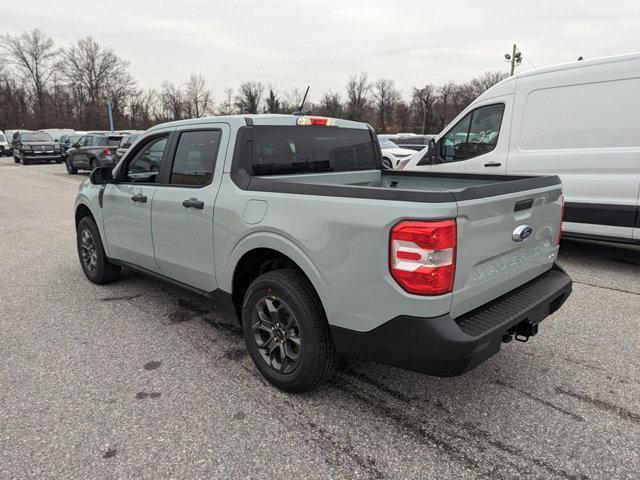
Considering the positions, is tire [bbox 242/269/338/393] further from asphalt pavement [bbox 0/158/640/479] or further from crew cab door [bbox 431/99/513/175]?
crew cab door [bbox 431/99/513/175]

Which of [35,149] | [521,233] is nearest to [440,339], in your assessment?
[521,233]

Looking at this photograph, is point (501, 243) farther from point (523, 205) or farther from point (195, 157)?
point (195, 157)

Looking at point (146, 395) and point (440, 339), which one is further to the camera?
point (146, 395)

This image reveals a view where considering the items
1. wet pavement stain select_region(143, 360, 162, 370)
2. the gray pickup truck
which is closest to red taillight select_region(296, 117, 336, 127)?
the gray pickup truck

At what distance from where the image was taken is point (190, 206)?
3.39 m

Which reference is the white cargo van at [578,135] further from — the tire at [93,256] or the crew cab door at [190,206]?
the tire at [93,256]

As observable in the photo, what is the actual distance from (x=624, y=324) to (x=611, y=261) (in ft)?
7.89

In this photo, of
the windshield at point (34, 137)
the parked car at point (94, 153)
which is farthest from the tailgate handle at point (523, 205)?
the windshield at point (34, 137)

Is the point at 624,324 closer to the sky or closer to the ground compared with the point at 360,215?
closer to the ground

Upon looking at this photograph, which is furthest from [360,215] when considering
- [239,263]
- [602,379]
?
[602,379]

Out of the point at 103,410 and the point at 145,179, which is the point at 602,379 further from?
the point at 145,179

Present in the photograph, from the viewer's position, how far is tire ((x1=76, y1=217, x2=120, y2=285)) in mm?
4887

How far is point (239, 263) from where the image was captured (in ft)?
10.2

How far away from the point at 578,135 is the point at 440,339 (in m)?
4.53
